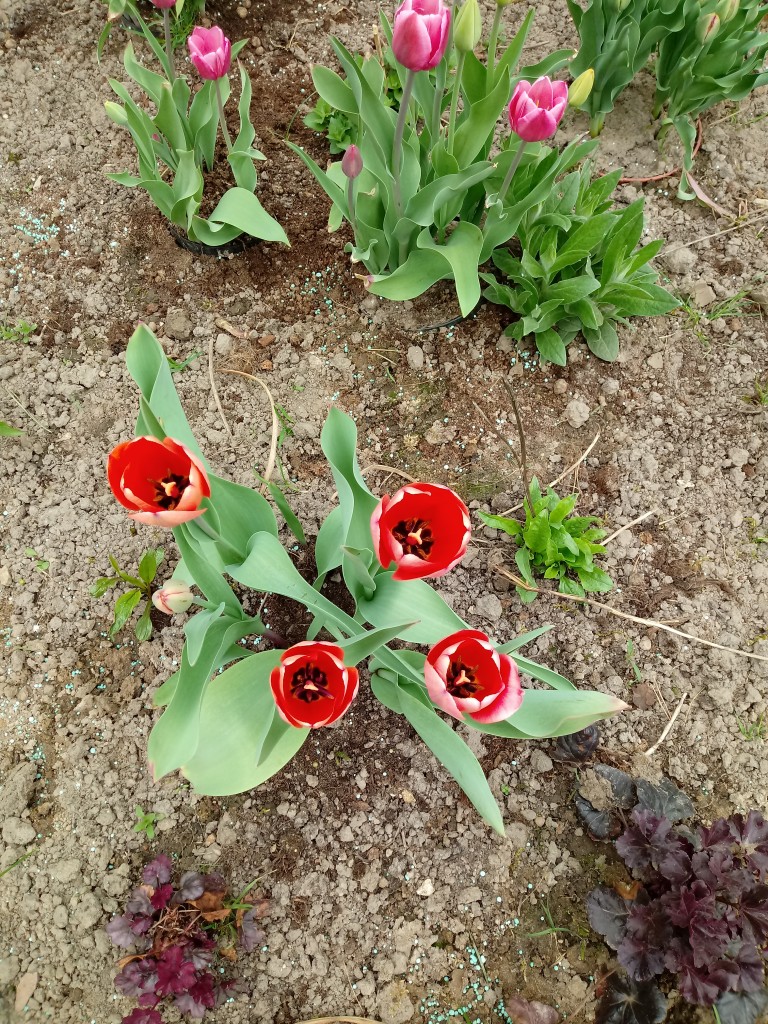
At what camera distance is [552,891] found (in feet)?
5.32

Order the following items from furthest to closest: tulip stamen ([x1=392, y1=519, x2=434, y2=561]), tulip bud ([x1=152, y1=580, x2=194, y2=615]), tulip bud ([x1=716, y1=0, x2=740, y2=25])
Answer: tulip bud ([x1=716, y1=0, x2=740, y2=25]), tulip bud ([x1=152, y1=580, x2=194, y2=615]), tulip stamen ([x1=392, y1=519, x2=434, y2=561])

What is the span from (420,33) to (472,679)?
122 centimetres

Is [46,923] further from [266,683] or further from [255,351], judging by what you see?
[255,351]

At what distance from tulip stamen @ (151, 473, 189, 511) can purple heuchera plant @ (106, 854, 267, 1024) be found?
2.85 feet

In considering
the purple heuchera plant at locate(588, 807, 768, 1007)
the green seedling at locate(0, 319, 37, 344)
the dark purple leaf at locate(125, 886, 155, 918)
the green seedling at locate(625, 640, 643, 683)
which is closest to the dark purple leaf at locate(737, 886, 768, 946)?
the purple heuchera plant at locate(588, 807, 768, 1007)

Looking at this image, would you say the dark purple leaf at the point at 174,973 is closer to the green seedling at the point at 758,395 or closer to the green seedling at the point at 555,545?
the green seedling at the point at 555,545

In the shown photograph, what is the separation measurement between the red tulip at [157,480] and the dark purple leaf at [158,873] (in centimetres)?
87

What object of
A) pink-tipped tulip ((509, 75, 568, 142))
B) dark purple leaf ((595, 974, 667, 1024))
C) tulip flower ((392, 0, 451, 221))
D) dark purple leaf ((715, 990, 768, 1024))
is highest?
tulip flower ((392, 0, 451, 221))

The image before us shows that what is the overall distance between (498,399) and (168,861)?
1.47 m

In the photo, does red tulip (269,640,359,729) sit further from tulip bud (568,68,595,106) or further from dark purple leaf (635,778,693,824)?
tulip bud (568,68,595,106)

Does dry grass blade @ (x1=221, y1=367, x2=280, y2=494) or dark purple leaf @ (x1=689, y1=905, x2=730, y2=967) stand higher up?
dry grass blade @ (x1=221, y1=367, x2=280, y2=494)

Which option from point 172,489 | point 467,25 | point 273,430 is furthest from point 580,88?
point 172,489

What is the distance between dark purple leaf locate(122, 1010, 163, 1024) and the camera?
4.62ft

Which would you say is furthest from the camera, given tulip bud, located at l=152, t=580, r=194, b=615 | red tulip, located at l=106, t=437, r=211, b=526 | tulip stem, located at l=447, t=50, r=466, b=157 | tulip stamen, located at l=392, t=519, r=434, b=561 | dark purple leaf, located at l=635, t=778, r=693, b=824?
tulip stem, located at l=447, t=50, r=466, b=157
